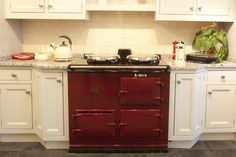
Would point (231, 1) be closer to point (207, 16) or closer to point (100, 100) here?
point (207, 16)

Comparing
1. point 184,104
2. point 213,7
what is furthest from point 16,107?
point 213,7

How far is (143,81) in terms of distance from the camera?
2.95 meters

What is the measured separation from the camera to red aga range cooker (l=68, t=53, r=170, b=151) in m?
2.96

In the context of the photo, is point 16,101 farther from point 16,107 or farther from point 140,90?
point 140,90

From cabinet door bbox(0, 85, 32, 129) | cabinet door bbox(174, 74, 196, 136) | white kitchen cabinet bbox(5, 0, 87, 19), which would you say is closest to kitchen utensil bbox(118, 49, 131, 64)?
white kitchen cabinet bbox(5, 0, 87, 19)

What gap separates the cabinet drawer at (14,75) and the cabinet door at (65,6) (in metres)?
0.71

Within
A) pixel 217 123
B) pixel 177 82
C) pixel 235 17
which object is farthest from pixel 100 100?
pixel 235 17

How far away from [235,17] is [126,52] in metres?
1.23

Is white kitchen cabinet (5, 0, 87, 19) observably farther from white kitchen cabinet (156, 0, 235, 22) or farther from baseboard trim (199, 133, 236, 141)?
baseboard trim (199, 133, 236, 141)

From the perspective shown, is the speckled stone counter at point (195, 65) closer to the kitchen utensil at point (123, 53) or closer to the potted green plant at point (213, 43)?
the potted green plant at point (213, 43)

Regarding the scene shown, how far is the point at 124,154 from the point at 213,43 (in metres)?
1.52

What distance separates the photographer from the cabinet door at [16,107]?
3184mm

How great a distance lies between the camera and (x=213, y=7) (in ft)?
10.9

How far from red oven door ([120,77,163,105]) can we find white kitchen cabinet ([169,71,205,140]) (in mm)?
189
